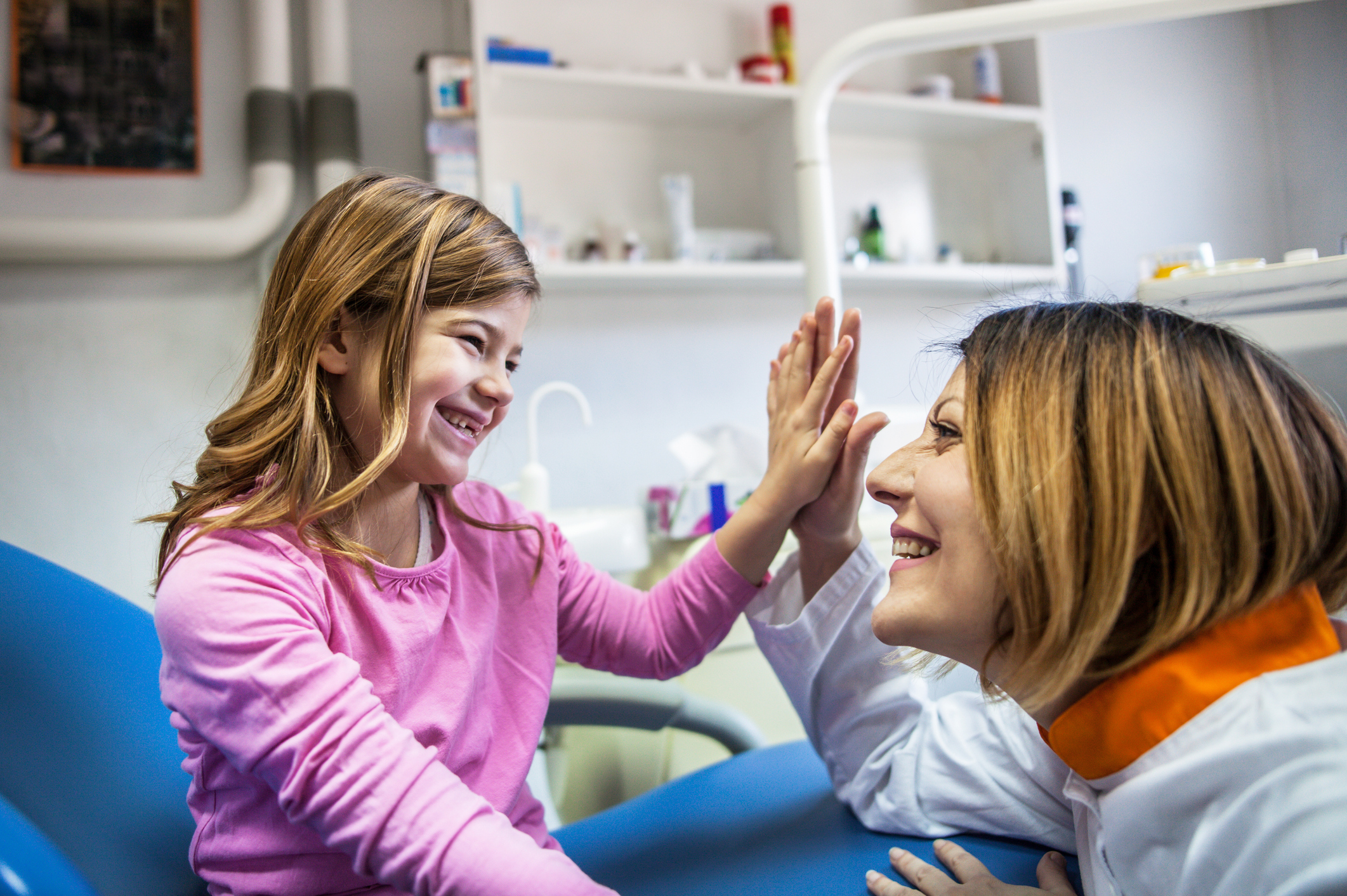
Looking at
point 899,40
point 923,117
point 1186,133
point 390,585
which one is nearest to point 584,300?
point 923,117

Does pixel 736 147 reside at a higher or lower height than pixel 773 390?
higher

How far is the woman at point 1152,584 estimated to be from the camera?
1.65 feet

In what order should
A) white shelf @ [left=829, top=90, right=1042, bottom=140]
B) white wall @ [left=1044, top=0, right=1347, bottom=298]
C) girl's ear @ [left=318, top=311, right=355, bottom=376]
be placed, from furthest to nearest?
white wall @ [left=1044, top=0, right=1347, bottom=298] → white shelf @ [left=829, top=90, right=1042, bottom=140] → girl's ear @ [left=318, top=311, right=355, bottom=376]

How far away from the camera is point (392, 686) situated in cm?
70

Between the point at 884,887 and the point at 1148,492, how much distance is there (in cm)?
37

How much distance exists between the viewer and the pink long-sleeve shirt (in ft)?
1.78

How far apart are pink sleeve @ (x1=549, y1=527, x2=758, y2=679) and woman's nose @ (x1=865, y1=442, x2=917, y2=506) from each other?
22 centimetres

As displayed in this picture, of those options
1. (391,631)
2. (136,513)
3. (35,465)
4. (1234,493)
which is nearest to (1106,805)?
(1234,493)

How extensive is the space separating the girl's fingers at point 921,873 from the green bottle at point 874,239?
164 cm

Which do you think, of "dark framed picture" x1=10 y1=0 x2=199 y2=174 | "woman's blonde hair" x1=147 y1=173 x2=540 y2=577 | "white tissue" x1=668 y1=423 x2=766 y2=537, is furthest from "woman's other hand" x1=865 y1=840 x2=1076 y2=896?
"dark framed picture" x1=10 y1=0 x2=199 y2=174

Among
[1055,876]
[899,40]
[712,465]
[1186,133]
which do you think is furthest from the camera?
[1186,133]

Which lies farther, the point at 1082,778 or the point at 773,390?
the point at 773,390

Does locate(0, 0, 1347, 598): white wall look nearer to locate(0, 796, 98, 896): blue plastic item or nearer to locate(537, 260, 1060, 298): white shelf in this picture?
locate(537, 260, 1060, 298): white shelf

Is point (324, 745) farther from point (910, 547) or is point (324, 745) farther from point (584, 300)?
point (584, 300)
